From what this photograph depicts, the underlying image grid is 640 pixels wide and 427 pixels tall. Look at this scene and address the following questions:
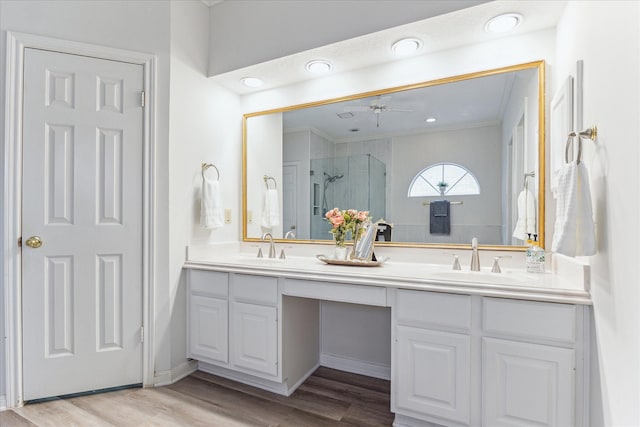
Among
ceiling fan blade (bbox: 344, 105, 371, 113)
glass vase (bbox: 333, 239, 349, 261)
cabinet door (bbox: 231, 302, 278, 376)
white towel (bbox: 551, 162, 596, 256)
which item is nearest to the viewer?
white towel (bbox: 551, 162, 596, 256)

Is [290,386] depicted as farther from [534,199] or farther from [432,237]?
[534,199]

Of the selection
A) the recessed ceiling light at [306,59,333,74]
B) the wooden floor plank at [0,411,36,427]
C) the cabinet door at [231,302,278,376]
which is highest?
the recessed ceiling light at [306,59,333,74]

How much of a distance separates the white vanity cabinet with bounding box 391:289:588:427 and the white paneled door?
1.74 meters

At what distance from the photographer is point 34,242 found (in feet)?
6.33

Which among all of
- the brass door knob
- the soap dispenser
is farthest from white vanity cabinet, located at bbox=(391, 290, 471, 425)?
the brass door knob

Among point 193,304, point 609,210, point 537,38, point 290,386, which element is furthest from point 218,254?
point 537,38

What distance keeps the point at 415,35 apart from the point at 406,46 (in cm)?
11

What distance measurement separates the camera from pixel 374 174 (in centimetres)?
237

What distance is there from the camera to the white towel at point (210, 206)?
95.9 inches

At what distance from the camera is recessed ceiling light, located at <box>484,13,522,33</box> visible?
179 centimetres

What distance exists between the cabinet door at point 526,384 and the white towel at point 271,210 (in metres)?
1.76

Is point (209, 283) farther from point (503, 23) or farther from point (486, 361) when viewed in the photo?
point (503, 23)

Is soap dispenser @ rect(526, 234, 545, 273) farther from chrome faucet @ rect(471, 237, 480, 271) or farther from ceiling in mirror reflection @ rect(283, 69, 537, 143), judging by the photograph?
ceiling in mirror reflection @ rect(283, 69, 537, 143)

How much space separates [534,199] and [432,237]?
61cm
